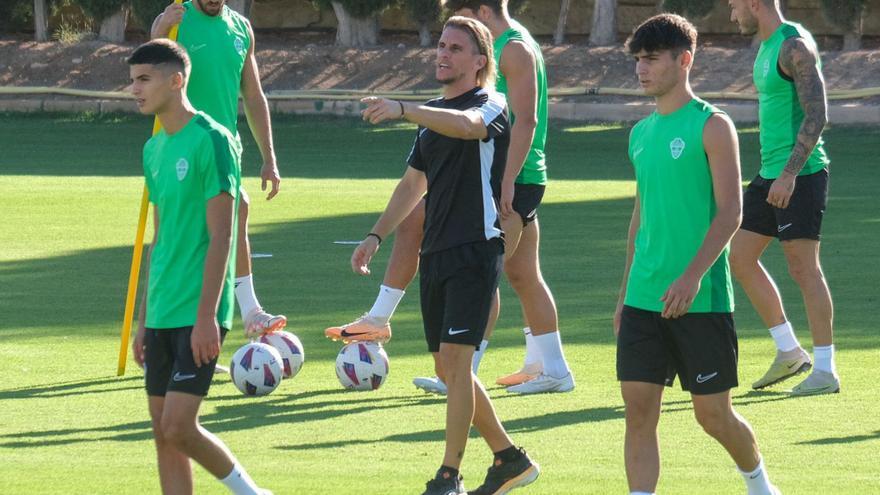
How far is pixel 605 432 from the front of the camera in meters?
8.15

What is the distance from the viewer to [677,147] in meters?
6.22

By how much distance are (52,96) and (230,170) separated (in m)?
33.6

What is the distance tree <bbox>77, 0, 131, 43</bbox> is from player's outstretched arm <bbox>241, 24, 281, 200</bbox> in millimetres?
31960

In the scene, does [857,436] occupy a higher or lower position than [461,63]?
lower

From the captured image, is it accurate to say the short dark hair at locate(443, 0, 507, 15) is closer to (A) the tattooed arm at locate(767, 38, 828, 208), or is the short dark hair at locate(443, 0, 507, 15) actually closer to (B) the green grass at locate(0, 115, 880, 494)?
(A) the tattooed arm at locate(767, 38, 828, 208)

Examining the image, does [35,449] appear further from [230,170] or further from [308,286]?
[308,286]

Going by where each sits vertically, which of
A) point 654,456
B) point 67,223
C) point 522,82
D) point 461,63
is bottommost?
point 67,223

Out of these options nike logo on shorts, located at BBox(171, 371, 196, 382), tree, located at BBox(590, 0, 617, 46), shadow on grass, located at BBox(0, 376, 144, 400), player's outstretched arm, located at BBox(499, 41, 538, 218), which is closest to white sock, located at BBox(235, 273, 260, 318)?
shadow on grass, located at BBox(0, 376, 144, 400)

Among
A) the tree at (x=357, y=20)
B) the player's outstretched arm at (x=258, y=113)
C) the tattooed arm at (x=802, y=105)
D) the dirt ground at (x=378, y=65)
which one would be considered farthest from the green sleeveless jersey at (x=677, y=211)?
the tree at (x=357, y=20)

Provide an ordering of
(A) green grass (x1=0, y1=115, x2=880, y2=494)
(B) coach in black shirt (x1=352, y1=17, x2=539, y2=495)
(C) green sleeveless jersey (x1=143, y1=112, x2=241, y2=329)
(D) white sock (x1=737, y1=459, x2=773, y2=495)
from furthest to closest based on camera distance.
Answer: (A) green grass (x1=0, y1=115, x2=880, y2=494) < (B) coach in black shirt (x1=352, y1=17, x2=539, y2=495) < (D) white sock (x1=737, y1=459, x2=773, y2=495) < (C) green sleeveless jersey (x1=143, y1=112, x2=241, y2=329)

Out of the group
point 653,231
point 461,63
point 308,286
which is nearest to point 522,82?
point 461,63

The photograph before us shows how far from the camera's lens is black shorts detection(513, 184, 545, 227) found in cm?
908

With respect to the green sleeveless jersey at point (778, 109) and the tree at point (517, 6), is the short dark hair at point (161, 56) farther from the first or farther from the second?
the tree at point (517, 6)

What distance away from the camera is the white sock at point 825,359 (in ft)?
30.2
